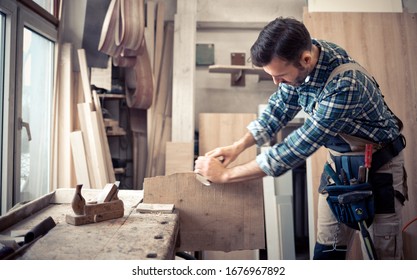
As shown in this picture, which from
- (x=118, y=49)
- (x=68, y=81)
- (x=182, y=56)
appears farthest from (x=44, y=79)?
(x=182, y=56)

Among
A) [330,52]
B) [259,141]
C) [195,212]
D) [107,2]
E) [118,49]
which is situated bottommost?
[195,212]

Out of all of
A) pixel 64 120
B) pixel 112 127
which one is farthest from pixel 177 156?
pixel 64 120

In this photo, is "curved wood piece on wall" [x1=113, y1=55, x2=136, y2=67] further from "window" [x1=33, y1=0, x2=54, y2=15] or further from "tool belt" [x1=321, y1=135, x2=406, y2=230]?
"tool belt" [x1=321, y1=135, x2=406, y2=230]

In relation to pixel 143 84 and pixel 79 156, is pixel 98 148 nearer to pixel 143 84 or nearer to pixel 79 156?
pixel 79 156

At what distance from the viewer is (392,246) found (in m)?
1.08

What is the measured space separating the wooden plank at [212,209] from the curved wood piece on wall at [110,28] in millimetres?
1086

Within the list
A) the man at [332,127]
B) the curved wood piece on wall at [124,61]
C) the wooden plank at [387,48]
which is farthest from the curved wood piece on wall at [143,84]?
the man at [332,127]

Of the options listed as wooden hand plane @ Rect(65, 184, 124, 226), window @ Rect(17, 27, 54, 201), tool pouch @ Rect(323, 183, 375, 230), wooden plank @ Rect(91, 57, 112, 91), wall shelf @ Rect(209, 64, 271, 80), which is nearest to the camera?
wooden hand plane @ Rect(65, 184, 124, 226)

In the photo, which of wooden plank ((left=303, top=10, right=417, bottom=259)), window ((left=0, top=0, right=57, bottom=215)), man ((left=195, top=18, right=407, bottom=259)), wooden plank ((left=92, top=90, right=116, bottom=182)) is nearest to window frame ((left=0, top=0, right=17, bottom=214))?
window ((left=0, top=0, right=57, bottom=215))

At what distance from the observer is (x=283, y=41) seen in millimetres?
973

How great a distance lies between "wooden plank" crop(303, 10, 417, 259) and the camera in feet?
5.50

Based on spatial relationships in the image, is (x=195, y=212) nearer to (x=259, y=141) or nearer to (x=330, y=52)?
(x=259, y=141)

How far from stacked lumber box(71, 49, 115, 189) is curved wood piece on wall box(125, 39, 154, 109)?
0.28 meters
